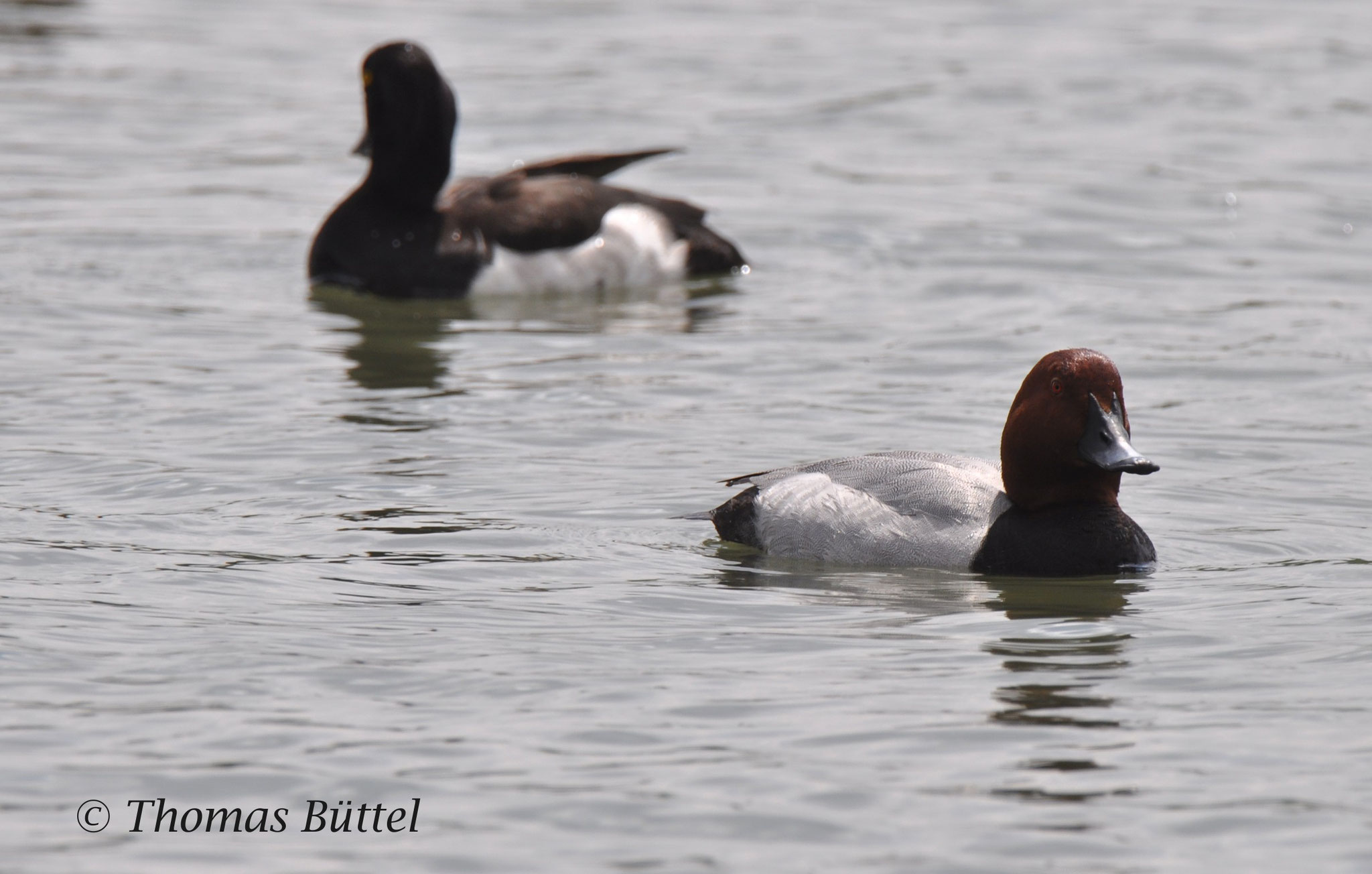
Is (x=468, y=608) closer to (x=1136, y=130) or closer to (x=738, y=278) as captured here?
(x=738, y=278)

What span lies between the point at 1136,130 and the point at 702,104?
361 centimetres

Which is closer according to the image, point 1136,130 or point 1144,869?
point 1144,869

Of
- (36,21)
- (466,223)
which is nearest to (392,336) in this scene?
(466,223)

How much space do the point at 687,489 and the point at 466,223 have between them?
15.1 ft

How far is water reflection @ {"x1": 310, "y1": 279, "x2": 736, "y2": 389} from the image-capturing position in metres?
11.0

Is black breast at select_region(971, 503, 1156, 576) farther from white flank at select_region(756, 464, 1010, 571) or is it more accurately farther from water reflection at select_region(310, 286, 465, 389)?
water reflection at select_region(310, 286, 465, 389)

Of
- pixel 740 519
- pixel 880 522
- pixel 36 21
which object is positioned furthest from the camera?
pixel 36 21

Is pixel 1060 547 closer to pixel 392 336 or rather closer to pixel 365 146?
pixel 392 336

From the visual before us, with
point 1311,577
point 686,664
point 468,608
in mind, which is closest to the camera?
point 686,664

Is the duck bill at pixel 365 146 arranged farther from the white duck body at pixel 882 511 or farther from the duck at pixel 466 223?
the white duck body at pixel 882 511

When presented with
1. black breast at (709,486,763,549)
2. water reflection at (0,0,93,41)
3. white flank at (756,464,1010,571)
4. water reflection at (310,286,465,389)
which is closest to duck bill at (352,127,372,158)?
water reflection at (310,286,465,389)

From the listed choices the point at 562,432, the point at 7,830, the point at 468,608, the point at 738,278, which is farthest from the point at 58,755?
the point at 738,278

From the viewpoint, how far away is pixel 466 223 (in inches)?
484

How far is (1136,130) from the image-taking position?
16.7m
